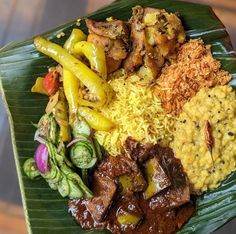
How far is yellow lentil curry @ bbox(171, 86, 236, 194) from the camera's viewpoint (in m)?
3.61

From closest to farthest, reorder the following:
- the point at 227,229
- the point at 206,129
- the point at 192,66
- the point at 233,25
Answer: the point at 206,129 → the point at 192,66 → the point at 227,229 → the point at 233,25

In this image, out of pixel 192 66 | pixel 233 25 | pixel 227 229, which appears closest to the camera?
pixel 192 66

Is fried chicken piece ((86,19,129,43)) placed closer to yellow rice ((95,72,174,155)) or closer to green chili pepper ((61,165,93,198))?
yellow rice ((95,72,174,155))

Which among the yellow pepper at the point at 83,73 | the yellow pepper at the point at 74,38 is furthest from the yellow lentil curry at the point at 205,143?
the yellow pepper at the point at 74,38

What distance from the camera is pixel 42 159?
146 inches

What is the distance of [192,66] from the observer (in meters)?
3.82

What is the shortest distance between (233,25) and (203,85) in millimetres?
1108

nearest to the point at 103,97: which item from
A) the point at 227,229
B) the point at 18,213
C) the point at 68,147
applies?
the point at 68,147

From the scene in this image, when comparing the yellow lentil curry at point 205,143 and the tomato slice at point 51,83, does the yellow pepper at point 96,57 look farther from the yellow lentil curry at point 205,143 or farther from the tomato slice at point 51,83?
the yellow lentil curry at point 205,143

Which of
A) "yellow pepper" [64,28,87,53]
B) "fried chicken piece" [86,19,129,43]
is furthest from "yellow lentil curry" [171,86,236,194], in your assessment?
"yellow pepper" [64,28,87,53]

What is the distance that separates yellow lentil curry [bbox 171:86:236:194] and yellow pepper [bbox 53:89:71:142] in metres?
0.83

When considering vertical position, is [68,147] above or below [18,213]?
above

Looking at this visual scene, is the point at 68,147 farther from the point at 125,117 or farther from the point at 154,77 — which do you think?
the point at 154,77

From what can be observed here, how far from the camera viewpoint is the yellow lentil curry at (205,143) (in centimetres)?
361
